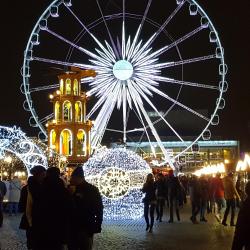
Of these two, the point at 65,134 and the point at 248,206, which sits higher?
the point at 65,134

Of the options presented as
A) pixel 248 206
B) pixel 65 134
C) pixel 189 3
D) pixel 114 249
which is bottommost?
pixel 114 249

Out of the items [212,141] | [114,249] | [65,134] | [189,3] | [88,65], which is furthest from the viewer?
[212,141]

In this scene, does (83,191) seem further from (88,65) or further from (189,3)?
(189,3)

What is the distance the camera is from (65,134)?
2233 inches

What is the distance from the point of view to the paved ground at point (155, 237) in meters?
12.9

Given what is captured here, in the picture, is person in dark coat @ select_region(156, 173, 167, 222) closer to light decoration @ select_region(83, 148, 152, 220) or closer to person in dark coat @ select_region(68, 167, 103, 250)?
light decoration @ select_region(83, 148, 152, 220)

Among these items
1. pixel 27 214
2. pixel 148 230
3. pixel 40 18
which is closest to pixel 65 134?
pixel 40 18

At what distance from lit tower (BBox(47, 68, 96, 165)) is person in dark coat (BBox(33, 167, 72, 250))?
48570mm

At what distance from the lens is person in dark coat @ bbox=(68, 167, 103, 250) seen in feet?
26.9

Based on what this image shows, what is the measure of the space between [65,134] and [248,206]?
50827 mm

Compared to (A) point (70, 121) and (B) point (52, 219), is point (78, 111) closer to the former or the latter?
(A) point (70, 121)

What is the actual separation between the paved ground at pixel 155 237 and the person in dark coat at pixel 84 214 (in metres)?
4.45

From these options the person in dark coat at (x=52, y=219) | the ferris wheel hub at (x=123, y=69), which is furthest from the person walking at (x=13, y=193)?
the person in dark coat at (x=52, y=219)

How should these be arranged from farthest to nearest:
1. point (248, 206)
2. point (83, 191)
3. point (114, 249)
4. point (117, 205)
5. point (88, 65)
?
point (88, 65) → point (117, 205) → point (114, 249) → point (83, 191) → point (248, 206)
